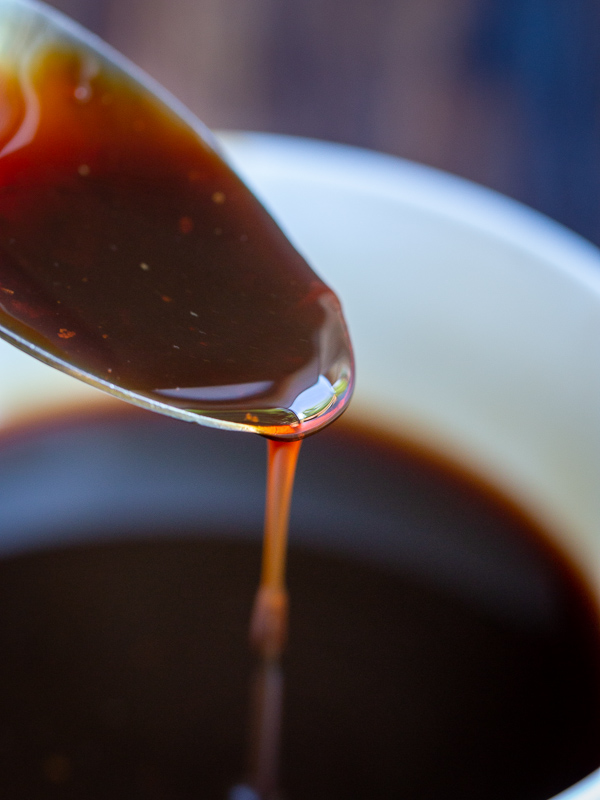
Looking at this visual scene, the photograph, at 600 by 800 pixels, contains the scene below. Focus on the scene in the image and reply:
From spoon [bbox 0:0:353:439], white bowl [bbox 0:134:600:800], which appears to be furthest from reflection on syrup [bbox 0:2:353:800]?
white bowl [bbox 0:134:600:800]

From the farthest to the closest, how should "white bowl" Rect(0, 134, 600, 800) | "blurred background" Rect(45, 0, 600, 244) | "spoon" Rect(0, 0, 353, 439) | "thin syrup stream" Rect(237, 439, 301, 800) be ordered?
1. "blurred background" Rect(45, 0, 600, 244)
2. "white bowl" Rect(0, 134, 600, 800)
3. "thin syrup stream" Rect(237, 439, 301, 800)
4. "spoon" Rect(0, 0, 353, 439)

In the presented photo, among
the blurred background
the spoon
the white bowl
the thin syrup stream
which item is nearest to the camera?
the spoon

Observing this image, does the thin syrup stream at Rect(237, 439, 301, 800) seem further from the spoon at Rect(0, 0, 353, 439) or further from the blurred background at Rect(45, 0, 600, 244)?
the blurred background at Rect(45, 0, 600, 244)

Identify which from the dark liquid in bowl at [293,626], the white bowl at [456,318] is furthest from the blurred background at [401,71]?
the dark liquid in bowl at [293,626]

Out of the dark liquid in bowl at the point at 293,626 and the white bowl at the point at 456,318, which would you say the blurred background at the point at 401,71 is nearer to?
the white bowl at the point at 456,318

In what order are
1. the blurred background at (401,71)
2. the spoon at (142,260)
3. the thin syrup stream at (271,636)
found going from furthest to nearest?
the blurred background at (401,71), the thin syrup stream at (271,636), the spoon at (142,260)

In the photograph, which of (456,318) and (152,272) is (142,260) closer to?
(152,272)

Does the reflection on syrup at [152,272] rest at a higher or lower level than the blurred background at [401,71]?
lower

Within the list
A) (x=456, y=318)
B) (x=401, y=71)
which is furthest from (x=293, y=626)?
(x=401, y=71)
